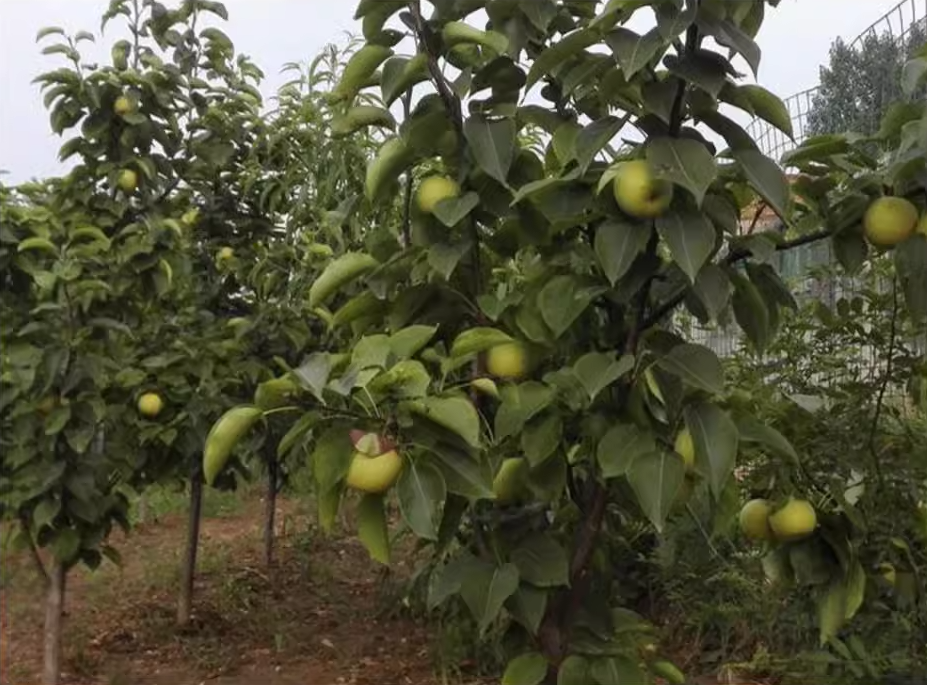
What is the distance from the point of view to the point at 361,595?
4.81 metres

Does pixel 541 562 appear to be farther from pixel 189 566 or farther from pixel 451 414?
pixel 189 566

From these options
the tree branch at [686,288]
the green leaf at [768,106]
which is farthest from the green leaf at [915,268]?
the green leaf at [768,106]

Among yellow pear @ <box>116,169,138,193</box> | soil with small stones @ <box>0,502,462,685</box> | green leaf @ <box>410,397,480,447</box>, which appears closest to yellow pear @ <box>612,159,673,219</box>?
green leaf @ <box>410,397,480,447</box>

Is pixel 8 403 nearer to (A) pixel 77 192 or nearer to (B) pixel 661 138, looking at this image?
(A) pixel 77 192

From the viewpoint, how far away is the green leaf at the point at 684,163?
1244 mm

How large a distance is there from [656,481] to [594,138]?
1.39 ft

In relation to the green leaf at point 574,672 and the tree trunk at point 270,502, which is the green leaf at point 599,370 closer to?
the green leaf at point 574,672

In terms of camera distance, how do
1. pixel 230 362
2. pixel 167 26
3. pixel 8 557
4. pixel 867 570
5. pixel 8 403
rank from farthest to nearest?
pixel 8 557, pixel 167 26, pixel 230 362, pixel 8 403, pixel 867 570

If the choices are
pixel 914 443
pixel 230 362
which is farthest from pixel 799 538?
pixel 230 362

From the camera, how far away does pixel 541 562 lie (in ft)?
4.74

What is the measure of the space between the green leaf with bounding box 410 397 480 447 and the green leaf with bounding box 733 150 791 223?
44 centimetres

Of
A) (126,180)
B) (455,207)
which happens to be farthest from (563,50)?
(126,180)

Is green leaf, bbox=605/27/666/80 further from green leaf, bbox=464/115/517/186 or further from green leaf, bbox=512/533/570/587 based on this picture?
green leaf, bbox=512/533/570/587

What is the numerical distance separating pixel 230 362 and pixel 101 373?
82cm
